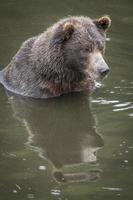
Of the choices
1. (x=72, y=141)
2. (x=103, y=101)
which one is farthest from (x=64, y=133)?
(x=103, y=101)

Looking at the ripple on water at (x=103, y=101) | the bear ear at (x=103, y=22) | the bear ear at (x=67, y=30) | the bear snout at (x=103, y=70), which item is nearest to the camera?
the bear snout at (x=103, y=70)

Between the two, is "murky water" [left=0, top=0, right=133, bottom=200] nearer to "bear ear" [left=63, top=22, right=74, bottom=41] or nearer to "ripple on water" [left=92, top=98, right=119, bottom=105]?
"ripple on water" [left=92, top=98, right=119, bottom=105]

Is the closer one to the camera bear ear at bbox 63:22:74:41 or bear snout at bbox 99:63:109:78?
bear snout at bbox 99:63:109:78

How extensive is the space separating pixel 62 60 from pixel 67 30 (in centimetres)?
53

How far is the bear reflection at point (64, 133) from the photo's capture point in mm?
8578

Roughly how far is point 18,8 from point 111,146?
8323 mm

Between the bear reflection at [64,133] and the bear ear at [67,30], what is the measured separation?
1107mm

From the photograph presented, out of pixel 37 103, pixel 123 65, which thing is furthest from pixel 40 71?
pixel 123 65

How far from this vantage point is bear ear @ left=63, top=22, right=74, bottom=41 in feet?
35.5

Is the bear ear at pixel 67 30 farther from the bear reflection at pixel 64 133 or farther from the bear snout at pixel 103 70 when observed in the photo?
the bear reflection at pixel 64 133

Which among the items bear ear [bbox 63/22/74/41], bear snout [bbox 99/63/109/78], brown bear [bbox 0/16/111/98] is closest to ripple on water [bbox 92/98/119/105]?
Result: brown bear [bbox 0/16/111/98]

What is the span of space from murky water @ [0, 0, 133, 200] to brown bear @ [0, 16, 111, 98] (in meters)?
0.23

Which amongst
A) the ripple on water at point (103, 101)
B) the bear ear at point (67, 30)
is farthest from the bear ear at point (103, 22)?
the ripple on water at point (103, 101)

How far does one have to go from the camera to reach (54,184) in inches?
317
